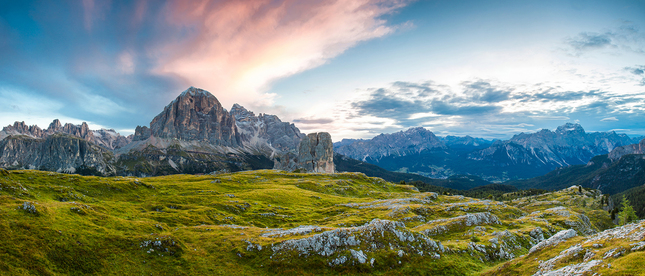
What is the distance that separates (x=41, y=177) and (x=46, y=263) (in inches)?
2216

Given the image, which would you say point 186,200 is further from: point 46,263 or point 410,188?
point 410,188

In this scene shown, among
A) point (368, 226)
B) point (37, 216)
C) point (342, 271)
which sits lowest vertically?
point (342, 271)

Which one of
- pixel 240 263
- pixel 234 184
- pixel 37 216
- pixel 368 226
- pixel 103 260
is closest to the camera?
pixel 103 260

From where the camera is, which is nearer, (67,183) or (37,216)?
(37,216)

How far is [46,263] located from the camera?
2395 centimetres

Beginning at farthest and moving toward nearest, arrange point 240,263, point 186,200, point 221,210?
point 186,200 < point 221,210 < point 240,263

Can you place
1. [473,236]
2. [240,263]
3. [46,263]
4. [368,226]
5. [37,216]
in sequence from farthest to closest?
1. [473,236]
2. [368,226]
3. [240,263]
4. [37,216]
5. [46,263]

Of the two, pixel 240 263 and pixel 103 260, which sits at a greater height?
pixel 103 260

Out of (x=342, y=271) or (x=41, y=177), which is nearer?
(x=342, y=271)

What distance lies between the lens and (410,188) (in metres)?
160

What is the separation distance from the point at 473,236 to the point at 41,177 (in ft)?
318

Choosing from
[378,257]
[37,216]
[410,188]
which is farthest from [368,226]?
[410,188]

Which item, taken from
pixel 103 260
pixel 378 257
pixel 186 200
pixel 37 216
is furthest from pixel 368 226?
pixel 186 200

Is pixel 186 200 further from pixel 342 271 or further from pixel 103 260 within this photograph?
pixel 342 271
